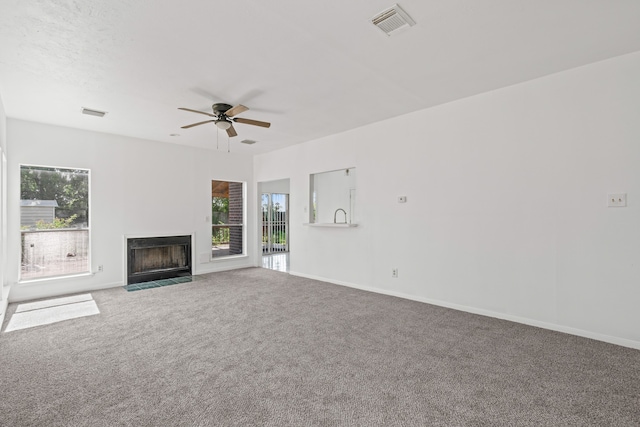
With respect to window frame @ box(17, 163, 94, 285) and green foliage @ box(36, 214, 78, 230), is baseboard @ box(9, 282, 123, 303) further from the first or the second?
green foliage @ box(36, 214, 78, 230)

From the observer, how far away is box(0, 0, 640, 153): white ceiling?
88.0 inches

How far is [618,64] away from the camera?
2.92m

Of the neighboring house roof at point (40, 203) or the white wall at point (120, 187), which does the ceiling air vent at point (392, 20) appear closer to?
the white wall at point (120, 187)

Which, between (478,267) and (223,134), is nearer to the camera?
(478,267)

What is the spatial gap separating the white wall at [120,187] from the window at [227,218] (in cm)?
20

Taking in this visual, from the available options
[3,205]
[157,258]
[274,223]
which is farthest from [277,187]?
[3,205]

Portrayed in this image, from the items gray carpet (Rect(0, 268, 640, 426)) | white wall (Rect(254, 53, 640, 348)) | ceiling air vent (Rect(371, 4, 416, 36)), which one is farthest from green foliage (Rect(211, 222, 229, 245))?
ceiling air vent (Rect(371, 4, 416, 36))

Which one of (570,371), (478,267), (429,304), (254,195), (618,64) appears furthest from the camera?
(254,195)

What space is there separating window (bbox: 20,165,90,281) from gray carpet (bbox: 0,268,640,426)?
1897 millimetres

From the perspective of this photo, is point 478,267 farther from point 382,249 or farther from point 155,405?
point 155,405

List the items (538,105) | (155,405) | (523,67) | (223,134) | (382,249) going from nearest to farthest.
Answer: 1. (155,405)
2. (523,67)
3. (538,105)
4. (382,249)
5. (223,134)

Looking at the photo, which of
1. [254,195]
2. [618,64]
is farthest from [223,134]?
[618,64]

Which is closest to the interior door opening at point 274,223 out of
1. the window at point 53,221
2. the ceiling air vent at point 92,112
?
the window at point 53,221

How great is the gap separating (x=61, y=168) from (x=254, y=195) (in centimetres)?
356
